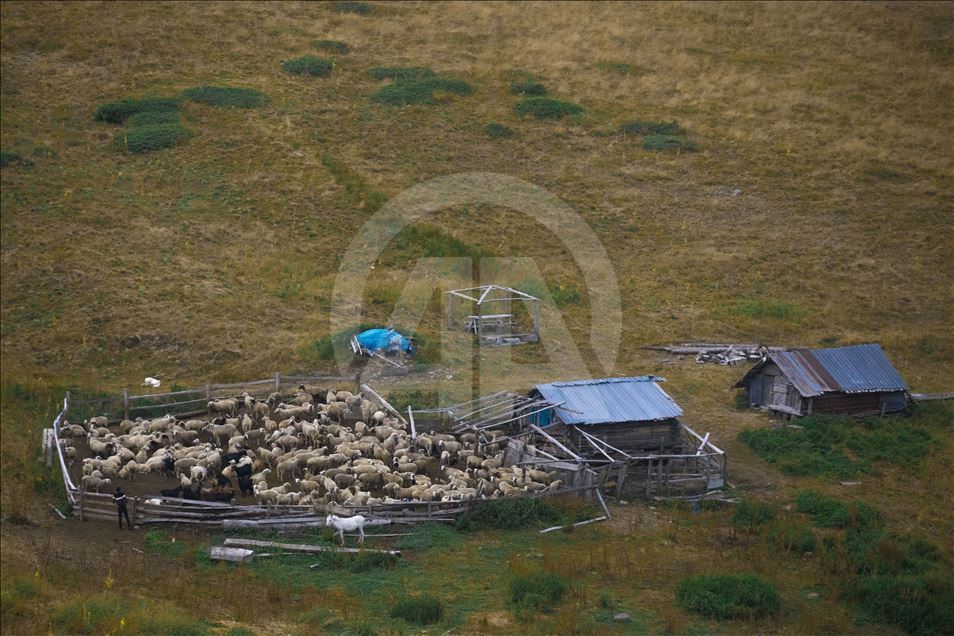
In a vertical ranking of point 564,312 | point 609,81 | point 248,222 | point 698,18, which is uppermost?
point 698,18

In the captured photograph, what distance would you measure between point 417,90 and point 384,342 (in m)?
23.6

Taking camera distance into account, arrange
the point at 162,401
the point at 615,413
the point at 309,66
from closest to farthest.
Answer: the point at 615,413 < the point at 162,401 < the point at 309,66

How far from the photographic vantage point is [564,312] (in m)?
37.4

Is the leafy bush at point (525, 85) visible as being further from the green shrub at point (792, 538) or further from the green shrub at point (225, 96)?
the green shrub at point (792, 538)

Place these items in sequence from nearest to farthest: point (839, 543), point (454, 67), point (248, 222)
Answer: point (839, 543), point (248, 222), point (454, 67)

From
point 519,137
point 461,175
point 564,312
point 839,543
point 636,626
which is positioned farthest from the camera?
point 519,137

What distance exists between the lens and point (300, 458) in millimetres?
24594

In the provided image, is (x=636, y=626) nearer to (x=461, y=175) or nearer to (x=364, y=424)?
(x=364, y=424)

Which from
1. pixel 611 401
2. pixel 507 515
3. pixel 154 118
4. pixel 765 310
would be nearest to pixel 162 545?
pixel 507 515

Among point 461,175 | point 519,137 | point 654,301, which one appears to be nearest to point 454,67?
point 519,137

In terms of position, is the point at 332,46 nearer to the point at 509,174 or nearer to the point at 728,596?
the point at 509,174

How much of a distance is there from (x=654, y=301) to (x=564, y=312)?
357 centimetres

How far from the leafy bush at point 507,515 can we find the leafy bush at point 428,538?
0.40m

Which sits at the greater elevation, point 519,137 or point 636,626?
point 519,137
